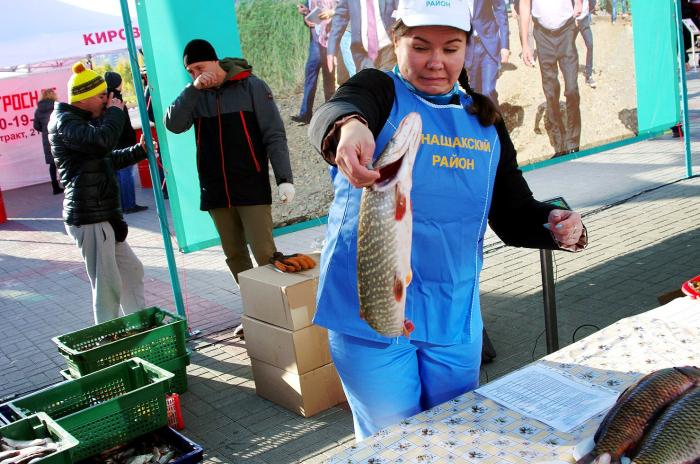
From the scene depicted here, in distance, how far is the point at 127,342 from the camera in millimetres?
4602

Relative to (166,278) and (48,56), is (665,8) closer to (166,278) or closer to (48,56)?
(166,278)

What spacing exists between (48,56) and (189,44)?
6.26 metres

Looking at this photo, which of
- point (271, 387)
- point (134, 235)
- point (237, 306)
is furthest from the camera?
point (134, 235)

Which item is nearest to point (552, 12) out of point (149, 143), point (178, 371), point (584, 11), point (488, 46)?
point (584, 11)

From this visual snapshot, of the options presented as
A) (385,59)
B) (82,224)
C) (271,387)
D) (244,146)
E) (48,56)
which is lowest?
(271,387)

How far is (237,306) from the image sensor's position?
6.74 metres

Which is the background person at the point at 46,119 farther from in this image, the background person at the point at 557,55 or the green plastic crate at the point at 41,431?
the green plastic crate at the point at 41,431

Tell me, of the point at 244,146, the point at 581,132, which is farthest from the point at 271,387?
the point at 581,132

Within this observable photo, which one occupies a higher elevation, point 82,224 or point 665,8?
point 665,8

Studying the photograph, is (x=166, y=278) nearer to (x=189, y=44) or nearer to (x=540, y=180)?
(x=189, y=44)

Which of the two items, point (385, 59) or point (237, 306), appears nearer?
point (385, 59)

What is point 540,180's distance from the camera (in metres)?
10.7

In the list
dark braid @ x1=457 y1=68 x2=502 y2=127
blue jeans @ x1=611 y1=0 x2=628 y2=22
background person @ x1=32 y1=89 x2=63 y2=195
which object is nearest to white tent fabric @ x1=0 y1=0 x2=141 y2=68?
background person @ x1=32 y1=89 x2=63 y2=195

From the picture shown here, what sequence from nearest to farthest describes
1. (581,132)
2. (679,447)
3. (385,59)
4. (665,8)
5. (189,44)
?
(679,447) < (189,44) < (385,59) < (581,132) < (665,8)
